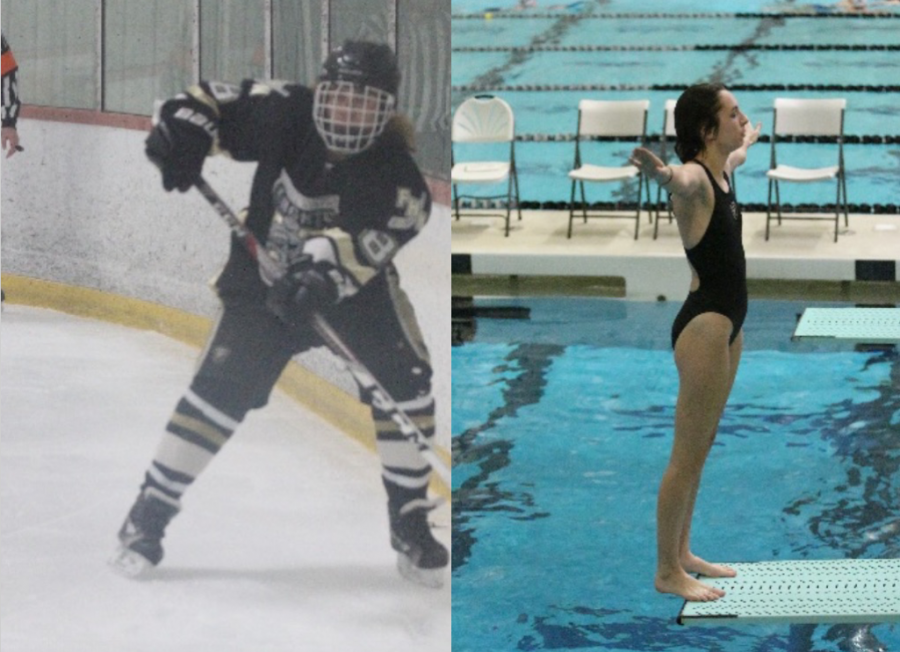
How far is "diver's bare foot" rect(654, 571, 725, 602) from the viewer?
397cm

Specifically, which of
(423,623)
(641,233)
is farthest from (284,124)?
(641,233)

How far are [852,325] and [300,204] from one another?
2823 mm

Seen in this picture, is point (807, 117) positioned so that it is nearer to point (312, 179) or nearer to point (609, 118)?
point (609, 118)

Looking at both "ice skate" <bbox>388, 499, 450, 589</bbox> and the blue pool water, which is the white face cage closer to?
"ice skate" <bbox>388, 499, 450, 589</bbox>

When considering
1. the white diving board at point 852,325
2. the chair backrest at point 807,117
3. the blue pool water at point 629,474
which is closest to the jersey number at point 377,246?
the blue pool water at point 629,474

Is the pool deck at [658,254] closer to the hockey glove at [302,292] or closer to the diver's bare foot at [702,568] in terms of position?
the diver's bare foot at [702,568]

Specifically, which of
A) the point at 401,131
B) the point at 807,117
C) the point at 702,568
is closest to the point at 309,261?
Result: the point at 401,131

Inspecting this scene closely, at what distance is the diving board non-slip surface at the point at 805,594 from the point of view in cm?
375

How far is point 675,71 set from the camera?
15.1 metres

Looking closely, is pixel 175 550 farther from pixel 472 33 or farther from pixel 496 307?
pixel 472 33

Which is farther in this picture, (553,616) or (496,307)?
(496,307)

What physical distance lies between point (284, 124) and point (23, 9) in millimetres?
610

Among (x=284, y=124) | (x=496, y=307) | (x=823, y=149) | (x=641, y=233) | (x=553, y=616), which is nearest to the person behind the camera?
(x=284, y=124)

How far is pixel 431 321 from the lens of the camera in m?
2.83
